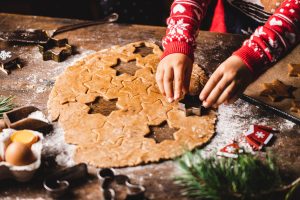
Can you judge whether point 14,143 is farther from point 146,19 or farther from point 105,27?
point 146,19

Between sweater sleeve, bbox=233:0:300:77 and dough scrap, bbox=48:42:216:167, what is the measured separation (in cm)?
28

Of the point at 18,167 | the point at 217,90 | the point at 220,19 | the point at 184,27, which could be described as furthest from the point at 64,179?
the point at 220,19

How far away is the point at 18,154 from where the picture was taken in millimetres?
1214

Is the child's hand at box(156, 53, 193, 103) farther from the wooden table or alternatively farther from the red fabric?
the red fabric

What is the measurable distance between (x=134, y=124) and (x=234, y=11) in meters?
1.03

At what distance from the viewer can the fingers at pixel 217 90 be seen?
4.49ft

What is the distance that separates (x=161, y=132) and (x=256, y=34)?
0.54m

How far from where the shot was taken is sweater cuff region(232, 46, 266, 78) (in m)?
1.39

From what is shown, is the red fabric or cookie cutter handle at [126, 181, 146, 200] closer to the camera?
cookie cutter handle at [126, 181, 146, 200]

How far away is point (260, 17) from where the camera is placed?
199cm

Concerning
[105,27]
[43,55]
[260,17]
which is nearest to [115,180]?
[43,55]

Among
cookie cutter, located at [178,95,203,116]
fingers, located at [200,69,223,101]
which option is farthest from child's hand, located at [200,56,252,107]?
cookie cutter, located at [178,95,203,116]

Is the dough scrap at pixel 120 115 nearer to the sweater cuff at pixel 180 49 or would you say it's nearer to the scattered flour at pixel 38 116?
the scattered flour at pixel 38 116

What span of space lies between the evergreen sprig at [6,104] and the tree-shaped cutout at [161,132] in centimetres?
61
